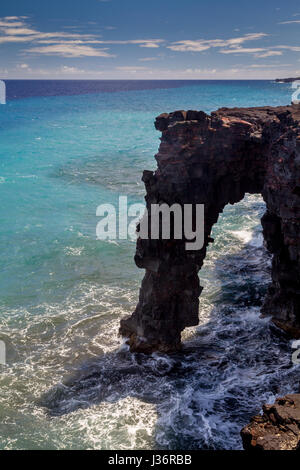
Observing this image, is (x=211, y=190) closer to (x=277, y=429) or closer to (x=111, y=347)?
(x=111, y=347)

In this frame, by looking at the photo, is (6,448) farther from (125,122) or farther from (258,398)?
(125,122)

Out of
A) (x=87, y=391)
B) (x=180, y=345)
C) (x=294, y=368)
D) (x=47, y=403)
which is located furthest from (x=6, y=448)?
(x=294, y=368)

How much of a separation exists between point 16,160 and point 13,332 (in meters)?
57.2

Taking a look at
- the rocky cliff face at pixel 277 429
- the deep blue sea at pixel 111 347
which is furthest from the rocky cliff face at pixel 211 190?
the rocky cliff face at pixel 277 429

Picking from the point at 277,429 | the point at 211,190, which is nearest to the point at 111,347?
the point at 211,190

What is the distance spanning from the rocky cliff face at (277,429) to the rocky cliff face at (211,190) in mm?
9654

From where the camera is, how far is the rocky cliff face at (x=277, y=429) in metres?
10.6

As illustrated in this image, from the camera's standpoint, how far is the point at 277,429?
36.8 feet

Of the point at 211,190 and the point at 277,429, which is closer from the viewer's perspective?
the point at 277,429

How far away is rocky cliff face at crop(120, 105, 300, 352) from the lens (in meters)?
20.2

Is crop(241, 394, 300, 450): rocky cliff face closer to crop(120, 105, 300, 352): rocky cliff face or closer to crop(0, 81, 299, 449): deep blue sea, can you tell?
crop(0, 81, 299, 449): deep blue sea

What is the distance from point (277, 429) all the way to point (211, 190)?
1387cm

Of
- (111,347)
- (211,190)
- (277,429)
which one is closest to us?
(277,429)
